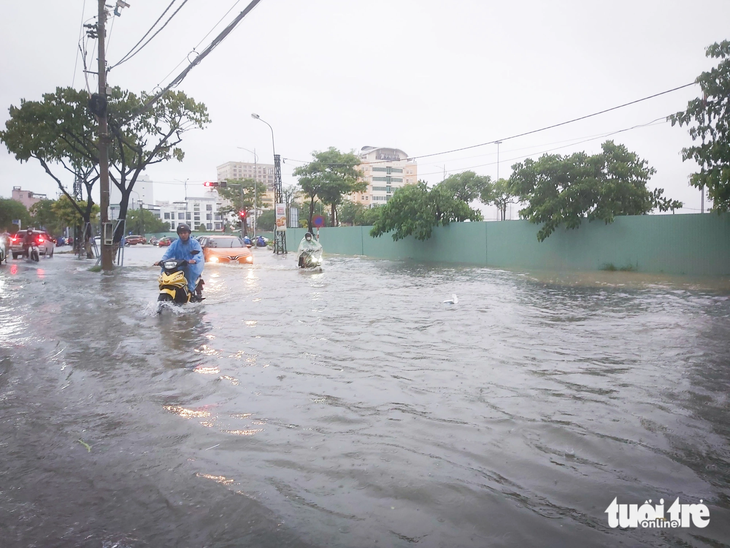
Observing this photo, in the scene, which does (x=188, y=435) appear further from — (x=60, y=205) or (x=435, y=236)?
(x=60, y=205)

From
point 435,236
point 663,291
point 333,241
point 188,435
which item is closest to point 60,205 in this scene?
point 333,241

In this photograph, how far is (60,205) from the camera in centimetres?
5541

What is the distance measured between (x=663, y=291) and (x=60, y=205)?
54.6 metres

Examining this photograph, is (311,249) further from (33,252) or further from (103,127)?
(33,252)

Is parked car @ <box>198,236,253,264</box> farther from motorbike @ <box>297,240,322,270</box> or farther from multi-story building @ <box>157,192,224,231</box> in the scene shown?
multi-story building @ <box>157,192,224,231</box>

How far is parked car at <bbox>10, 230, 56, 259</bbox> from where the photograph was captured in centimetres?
3158

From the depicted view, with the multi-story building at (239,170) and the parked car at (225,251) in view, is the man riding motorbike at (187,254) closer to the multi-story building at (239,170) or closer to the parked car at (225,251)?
the parked car at (225,251)

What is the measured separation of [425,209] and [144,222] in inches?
3624

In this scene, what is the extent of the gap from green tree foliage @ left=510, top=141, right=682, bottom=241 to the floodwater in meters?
12.8

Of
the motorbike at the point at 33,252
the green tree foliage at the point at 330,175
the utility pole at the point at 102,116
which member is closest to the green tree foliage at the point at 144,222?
the green tree foliage at the point at 330,175

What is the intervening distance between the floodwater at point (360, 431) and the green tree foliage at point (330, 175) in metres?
43.1

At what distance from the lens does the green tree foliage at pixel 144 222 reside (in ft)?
347

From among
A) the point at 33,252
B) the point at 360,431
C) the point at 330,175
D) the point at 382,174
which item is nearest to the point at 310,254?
the point at 33,252

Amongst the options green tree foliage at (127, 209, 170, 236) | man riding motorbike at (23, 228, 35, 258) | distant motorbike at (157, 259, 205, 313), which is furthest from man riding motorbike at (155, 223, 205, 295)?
green tree foliage at (127, 209, 170, 236)
